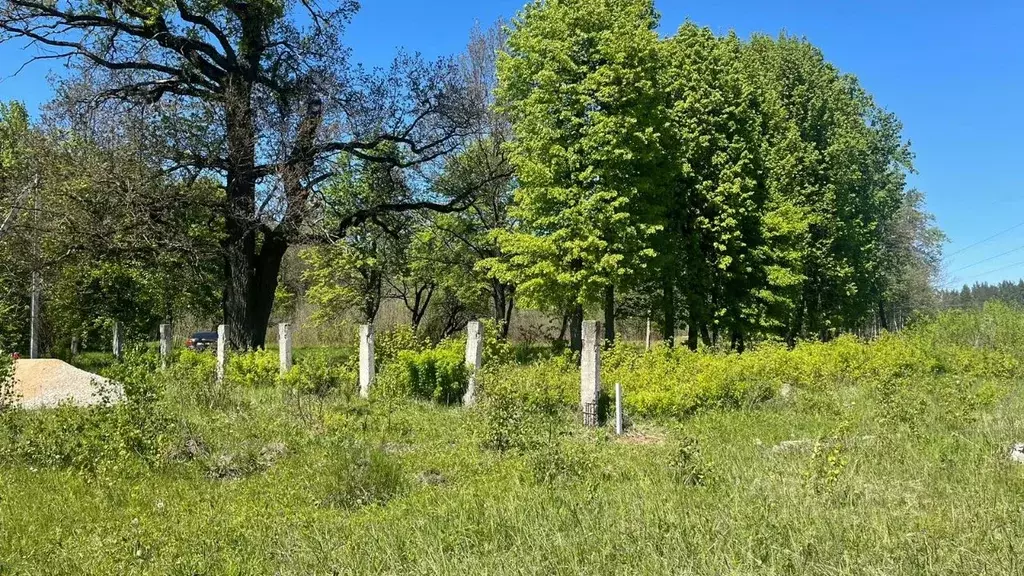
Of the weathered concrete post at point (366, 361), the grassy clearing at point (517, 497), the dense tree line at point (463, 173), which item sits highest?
the dense tree line at point (463, 173)

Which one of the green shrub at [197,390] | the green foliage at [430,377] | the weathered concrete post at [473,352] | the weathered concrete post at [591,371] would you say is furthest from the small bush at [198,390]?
the weathered concrete post at [591,371]

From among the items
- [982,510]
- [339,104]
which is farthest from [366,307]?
[982,510]

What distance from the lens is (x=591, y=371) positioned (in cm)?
1041

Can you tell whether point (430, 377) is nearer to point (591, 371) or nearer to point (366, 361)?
point (366, 361)

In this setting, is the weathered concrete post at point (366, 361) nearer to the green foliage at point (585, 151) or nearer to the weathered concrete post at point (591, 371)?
the weathered concrete post at point (591, 371)

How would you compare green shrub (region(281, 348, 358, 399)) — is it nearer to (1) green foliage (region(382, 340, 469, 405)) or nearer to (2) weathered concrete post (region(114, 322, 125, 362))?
(1) green foliage (region(382, 340, 469, 405))

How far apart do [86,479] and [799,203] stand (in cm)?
2659

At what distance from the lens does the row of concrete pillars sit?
1034 centimetres

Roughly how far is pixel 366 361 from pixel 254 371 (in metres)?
3.13

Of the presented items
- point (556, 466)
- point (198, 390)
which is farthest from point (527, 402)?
point (198, 390)

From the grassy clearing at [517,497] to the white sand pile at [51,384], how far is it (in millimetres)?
3292

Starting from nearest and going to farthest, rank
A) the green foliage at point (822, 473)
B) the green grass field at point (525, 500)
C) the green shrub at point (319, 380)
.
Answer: the green grass field at point (525, 500)
the green foliage at point (822, 473)
the green shrub at point (319, 380)

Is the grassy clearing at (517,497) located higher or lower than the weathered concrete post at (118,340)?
lower

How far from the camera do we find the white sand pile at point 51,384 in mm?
12258
